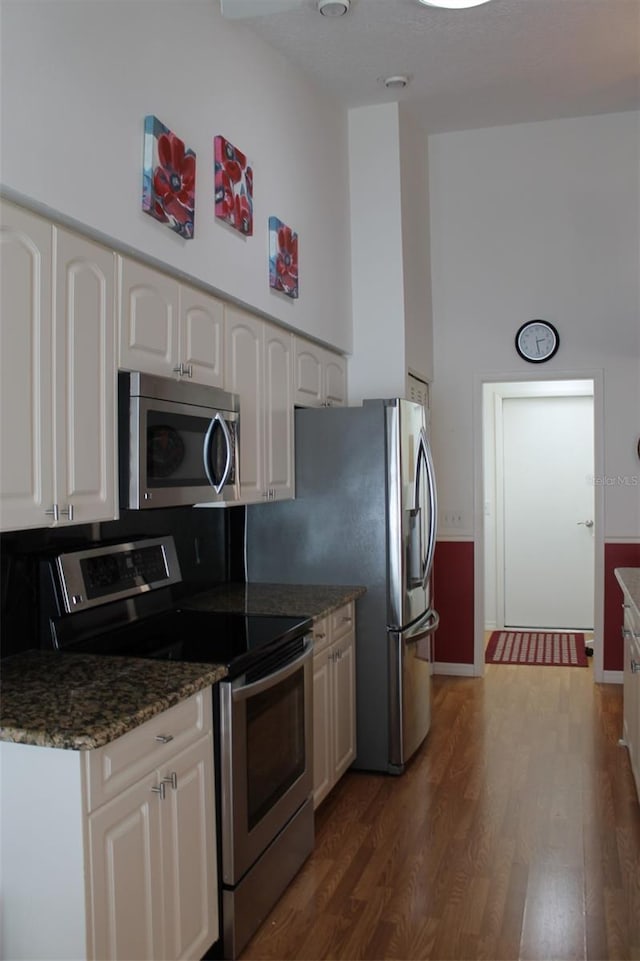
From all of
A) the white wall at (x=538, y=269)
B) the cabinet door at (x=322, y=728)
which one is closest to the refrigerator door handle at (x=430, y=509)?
the cabinet door at (x=322, y=728)

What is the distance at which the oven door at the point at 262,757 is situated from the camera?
2.29m

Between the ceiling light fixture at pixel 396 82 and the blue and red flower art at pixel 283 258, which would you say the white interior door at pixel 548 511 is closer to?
the ceiling light fixture at pixel 396 82

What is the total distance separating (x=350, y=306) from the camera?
4586 millimetres

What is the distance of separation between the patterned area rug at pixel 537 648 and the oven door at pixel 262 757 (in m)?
3.16

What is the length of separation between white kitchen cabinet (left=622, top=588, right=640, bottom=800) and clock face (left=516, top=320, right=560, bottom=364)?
2155 mm

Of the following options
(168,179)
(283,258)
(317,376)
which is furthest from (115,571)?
(317,376)

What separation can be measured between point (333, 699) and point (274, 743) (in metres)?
0.79

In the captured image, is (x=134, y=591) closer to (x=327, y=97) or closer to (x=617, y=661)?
(x=327, y=97)

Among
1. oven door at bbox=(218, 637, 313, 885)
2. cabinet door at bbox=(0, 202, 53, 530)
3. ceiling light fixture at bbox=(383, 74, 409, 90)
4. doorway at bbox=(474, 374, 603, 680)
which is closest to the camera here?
cabinet door at bbox=(0, 202, 53, 530)

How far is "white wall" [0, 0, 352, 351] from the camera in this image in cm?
198

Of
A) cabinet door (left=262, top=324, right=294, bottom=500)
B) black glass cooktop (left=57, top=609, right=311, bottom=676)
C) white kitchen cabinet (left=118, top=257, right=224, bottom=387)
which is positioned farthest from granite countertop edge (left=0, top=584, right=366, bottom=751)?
cabinet door (left=262, top=324, right=294, bottom=500)

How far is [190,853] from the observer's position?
2117mm

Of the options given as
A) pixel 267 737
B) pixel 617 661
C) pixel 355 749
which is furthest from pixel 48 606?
pixel 617 661

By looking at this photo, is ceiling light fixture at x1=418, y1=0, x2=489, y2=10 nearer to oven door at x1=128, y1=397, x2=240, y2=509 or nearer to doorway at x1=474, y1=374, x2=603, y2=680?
oven door at x1=128, y1=397, x2=240, y2=509
